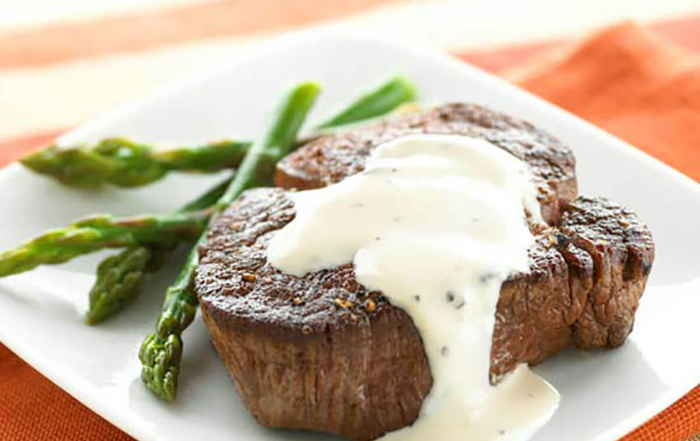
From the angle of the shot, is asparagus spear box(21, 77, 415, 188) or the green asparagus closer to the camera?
the green asparagus

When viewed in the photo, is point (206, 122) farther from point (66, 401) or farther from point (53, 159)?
point (66, 401)

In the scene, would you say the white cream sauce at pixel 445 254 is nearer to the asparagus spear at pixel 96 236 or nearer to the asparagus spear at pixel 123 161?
the asparagus spear at pixel 96 236

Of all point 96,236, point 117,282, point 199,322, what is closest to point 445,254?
point 199,322

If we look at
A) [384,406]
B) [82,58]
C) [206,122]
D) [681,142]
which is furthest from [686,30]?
[384,406]

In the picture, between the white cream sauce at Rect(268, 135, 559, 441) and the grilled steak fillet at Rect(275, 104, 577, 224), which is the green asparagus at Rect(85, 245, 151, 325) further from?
the white cream sauce at Rect(268, 135, 559, 441)

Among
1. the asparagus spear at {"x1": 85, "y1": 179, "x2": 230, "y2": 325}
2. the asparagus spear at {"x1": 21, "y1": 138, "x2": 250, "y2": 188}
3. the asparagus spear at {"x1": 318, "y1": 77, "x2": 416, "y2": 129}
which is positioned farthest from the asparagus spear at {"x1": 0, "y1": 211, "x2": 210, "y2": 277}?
the asparagus spear at {"x1": 318, "y1": 77, "x2": 416, "y2": 129}

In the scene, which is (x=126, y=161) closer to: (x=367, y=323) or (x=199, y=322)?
(x=199, y=322)
